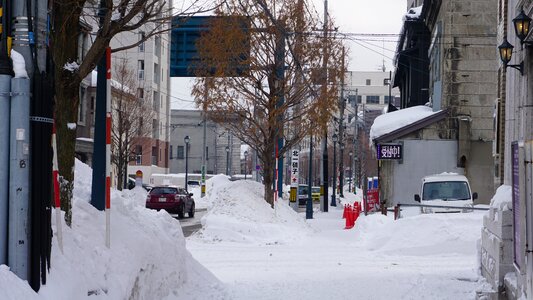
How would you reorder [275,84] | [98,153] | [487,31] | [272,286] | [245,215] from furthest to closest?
[487,31] < [275,84] < [245,215] < [272,286] < [98,153]

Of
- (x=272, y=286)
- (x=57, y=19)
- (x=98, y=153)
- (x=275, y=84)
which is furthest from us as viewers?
(x=275, y=84)

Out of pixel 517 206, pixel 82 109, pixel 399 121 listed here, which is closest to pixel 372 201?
pixel 399 121

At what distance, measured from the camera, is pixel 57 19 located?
893 cm

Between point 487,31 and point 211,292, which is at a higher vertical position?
point 487,31

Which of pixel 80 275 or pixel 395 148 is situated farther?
pixel 395 148

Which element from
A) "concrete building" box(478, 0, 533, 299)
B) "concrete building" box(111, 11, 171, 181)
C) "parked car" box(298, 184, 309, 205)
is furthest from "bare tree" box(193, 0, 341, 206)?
"concrete building" box(111, 11, 171, 181)

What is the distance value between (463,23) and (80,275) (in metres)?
27.0

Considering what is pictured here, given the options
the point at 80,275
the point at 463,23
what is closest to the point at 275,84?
the point at 463,23

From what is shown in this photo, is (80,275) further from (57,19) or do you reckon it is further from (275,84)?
(275,84)

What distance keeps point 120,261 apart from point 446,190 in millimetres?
18241

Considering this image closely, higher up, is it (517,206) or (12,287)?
(517,206)

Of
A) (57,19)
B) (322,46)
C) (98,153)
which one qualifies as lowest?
(98,153)

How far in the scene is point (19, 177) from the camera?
20.7 ft

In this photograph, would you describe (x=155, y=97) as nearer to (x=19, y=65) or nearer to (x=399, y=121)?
(x=399, y=121)
